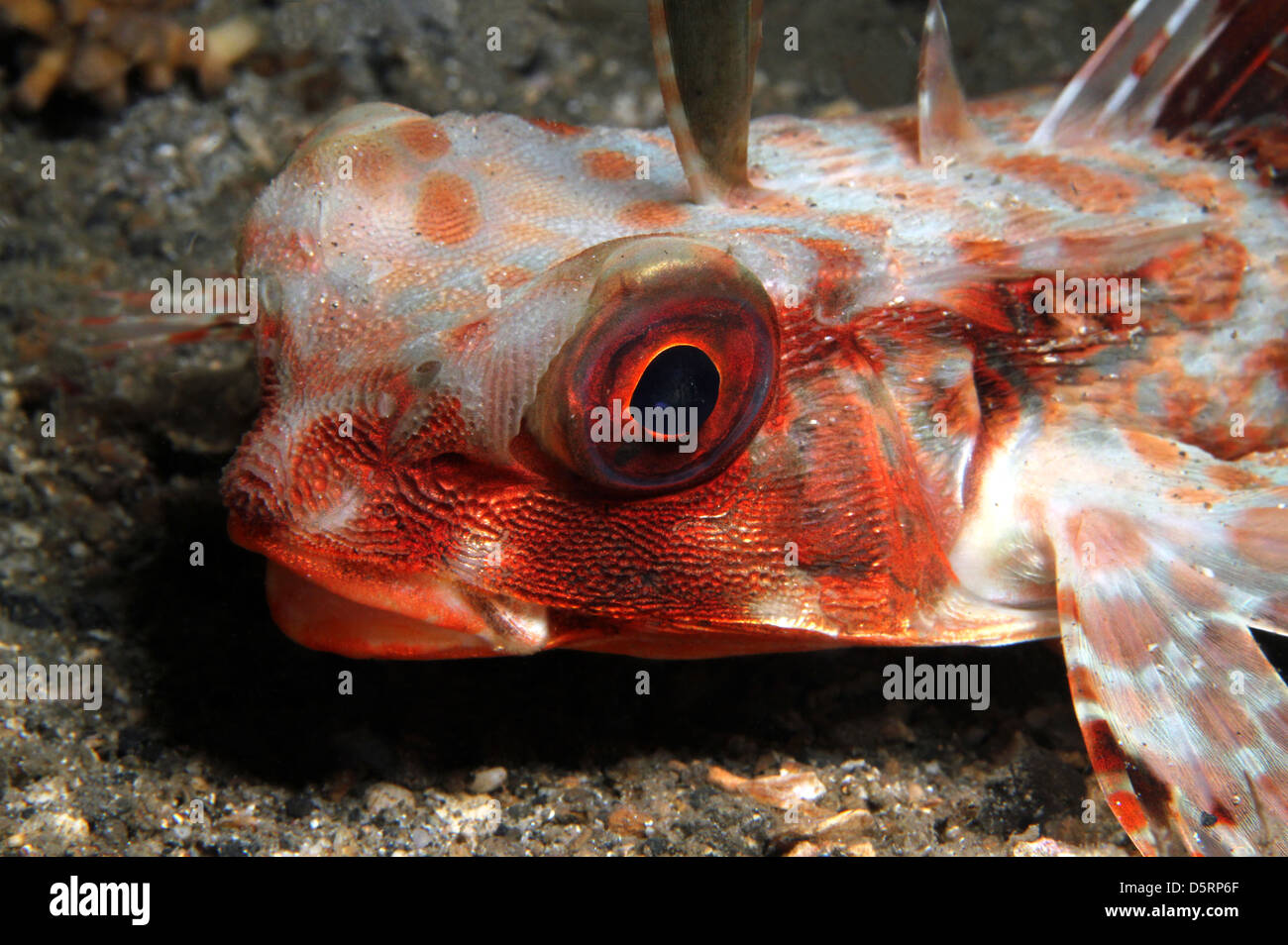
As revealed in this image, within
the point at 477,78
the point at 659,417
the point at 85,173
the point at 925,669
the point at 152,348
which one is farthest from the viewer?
the point at 477,78

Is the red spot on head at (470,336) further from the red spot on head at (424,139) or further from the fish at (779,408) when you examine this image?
the red spot on head at (424,139)

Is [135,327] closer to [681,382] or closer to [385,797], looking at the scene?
[385,797]

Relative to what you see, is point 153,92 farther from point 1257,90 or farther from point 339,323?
point 1257,90

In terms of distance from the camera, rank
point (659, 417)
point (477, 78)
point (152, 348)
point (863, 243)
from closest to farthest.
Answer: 1. point (659, 417)
2. point (863, 243)
3. point (152, 348)
4. point (477, 78)

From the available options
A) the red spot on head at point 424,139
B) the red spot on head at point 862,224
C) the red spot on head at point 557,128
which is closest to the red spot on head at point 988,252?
the red spot on head at point 862,224

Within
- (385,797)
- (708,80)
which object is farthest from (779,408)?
(385,797)

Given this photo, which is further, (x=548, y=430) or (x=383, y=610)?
(x=383, y=610)
